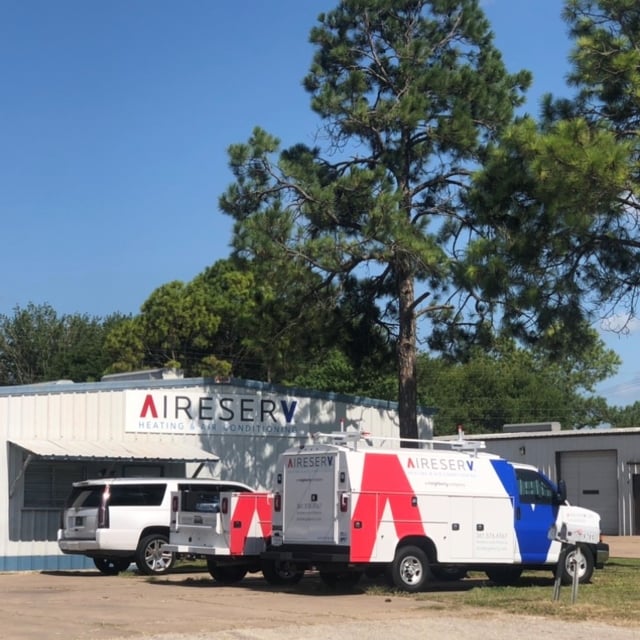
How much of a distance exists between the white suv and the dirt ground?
1673 millimetres

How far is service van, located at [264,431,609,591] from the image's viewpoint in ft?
55.4

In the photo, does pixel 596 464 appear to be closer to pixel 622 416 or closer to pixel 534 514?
pixel 534 514

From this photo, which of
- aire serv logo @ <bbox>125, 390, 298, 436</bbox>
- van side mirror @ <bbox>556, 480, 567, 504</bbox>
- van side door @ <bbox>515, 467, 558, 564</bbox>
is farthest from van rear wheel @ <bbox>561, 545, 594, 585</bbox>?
aire serv logo @ <bbox>125, 390, 298, 436</bbox>

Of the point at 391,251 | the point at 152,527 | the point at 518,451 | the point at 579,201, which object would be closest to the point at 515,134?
the point at 579,201

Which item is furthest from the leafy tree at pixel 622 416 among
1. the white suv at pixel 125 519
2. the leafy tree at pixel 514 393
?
the white suv at pixel 125 519

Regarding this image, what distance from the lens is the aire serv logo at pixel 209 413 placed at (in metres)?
25.2

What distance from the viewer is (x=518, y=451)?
43.6 meters

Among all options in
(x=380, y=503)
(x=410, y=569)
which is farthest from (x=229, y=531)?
(x=410, y=569)

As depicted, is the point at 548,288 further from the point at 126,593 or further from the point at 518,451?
the point at 518,451

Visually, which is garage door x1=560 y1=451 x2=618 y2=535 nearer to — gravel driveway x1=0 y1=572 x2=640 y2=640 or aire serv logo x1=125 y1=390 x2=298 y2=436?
aire serv logo x1=125 y1=390 x2=298 y2=436

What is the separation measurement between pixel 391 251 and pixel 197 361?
1316 inches

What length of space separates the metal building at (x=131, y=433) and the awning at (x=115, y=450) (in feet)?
0.08

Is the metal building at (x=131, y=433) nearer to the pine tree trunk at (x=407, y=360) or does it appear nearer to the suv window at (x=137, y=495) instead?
the suv window at (x=137, y=495)

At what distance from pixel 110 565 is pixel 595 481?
23.3 meters
